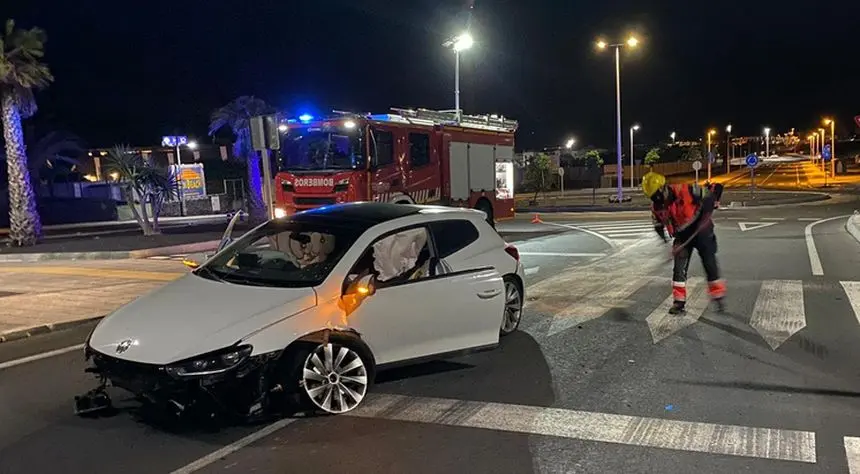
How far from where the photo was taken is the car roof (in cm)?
623

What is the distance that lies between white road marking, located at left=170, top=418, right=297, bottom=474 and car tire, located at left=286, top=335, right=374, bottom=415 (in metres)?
0.23

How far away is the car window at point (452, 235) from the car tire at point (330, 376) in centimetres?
141

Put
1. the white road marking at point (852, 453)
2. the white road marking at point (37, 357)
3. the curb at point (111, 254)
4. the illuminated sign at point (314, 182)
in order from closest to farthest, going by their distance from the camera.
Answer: the white road marking at point (852, 453) < the white road marking at point (37, 357) < the illuminated sign at point (314, 182) < the curb at point (111, 254)

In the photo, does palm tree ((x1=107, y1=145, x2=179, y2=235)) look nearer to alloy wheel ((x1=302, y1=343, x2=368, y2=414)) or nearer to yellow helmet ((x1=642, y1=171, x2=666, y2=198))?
yellow helmet ((x1=642, y1=171, x2=666, y2=198))

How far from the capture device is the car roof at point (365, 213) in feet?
20.5

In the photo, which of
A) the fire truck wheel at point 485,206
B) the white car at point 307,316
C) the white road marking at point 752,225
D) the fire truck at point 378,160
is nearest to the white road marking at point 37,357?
the white car at point 307,316

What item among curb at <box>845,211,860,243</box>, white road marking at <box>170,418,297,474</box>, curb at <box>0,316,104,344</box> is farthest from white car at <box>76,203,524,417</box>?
curb at <box>845,211,860,243</box>

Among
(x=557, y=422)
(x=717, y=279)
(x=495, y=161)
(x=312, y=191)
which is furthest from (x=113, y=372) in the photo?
(x=495, y=161)

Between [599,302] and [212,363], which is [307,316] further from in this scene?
[599,302]

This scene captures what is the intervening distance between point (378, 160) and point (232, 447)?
35.5 feet

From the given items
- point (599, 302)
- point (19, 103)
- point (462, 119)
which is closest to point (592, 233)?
point (462, 119)

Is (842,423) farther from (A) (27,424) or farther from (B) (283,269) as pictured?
(A) (27,424)

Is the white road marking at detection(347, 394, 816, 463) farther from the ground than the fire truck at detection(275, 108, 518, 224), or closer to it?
closer to it

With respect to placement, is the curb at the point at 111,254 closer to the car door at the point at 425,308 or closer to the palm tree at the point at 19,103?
the palm tree at the point at 19,103
